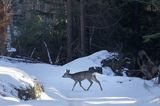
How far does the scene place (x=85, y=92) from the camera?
20547 millimetres

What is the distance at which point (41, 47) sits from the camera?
39.8 metres

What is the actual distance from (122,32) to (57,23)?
11.2 meters

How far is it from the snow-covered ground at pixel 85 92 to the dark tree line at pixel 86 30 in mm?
1997

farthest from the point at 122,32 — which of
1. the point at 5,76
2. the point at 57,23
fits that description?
the point at 5,76

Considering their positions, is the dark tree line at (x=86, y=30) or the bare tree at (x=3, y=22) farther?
the bare tree at (x=3, y=22)

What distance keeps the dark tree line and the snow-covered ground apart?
1997 mm

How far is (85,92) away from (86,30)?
669 inches

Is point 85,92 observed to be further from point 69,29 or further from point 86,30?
point 86,30

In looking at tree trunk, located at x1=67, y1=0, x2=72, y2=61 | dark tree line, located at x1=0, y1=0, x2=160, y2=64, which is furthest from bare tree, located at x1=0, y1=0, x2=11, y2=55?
tree trunk, located at x1=67, y1=0, x2=72, y2=61

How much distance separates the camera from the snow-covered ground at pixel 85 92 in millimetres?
16031

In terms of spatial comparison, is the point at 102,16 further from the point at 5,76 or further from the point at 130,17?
the point at 5,76

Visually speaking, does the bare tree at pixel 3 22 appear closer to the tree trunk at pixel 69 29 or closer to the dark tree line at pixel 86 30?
the dark tree line at pixel 86 30

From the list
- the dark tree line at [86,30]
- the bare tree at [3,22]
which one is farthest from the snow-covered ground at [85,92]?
the bare tree at [3,22]

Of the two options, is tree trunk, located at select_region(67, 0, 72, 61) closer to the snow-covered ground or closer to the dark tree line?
the dark tree line
